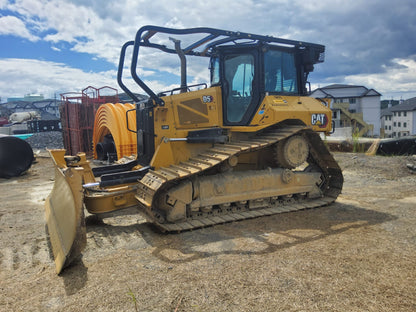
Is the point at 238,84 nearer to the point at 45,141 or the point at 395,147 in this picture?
the point at 395,147

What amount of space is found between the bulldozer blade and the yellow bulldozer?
1.40 feet

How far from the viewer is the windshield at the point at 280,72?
19.1 ft

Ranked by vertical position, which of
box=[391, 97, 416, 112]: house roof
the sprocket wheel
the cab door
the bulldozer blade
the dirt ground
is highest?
box=[391, 97, 416, 112]: house roof

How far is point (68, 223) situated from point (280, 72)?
4.43 m

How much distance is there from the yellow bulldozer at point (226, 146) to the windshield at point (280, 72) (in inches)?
0.7

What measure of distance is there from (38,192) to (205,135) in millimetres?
5106

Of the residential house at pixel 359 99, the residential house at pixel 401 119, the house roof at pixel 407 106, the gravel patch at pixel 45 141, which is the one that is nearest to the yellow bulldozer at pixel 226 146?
the gravel patch at pixel 45 141

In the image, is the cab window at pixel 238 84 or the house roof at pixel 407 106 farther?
the house roof at pixel 407 106

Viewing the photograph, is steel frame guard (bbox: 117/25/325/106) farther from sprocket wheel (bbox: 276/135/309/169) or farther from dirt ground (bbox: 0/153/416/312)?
dirt ground (bbox: 0/153/416/312)

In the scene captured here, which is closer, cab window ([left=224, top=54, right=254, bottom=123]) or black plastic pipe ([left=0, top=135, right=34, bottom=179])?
cab window ([left=224, top=54, right=254, bottom=123])

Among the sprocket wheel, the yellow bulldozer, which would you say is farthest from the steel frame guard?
the sprocket wheel

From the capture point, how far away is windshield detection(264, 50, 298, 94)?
5820 mm

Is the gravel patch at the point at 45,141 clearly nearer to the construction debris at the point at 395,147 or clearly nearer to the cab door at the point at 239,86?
the cab door at the point at 239,86

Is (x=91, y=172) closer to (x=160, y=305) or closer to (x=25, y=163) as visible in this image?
(x=160, y=305)
